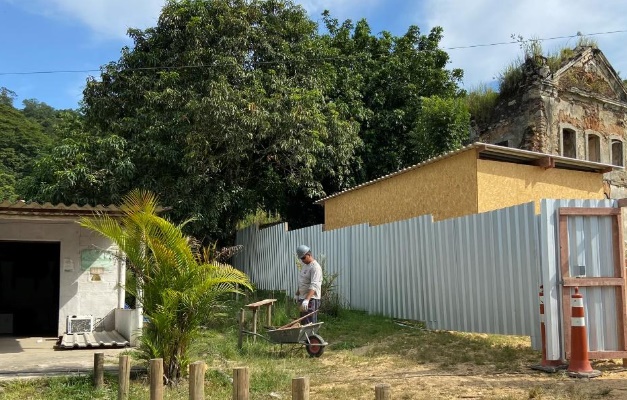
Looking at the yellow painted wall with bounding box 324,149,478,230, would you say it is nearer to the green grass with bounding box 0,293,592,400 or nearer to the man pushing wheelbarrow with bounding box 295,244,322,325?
the green grass with bounding box 0,293,592,400

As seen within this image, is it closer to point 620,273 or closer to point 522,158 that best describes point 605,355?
point 620,273

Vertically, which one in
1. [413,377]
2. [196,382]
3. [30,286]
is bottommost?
[413,377]

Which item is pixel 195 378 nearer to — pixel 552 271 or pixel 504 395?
pixel 504 395

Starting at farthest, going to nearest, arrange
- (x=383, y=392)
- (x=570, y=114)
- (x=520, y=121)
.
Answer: (x=570, y=114), (x=520, y=121), (x=383, y=392)

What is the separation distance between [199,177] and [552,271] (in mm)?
10707

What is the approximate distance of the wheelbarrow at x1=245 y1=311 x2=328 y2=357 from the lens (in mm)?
8164

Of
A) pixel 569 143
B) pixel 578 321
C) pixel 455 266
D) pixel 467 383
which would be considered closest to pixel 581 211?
pixel 578 321

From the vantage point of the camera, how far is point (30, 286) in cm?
1352

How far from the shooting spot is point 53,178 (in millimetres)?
16438

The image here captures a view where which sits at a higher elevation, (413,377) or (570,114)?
(570,114)

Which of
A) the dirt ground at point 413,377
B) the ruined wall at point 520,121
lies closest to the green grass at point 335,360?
the dirt ground at point 413,377

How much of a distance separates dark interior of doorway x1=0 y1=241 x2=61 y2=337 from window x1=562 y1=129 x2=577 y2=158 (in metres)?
15.2

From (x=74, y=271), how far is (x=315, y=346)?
4.97 metres

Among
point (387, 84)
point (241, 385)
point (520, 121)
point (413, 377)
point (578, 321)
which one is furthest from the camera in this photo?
point (387, 84)
